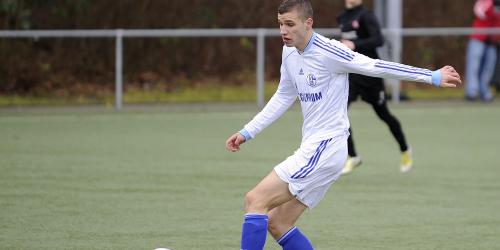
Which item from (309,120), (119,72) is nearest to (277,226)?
(309,120)

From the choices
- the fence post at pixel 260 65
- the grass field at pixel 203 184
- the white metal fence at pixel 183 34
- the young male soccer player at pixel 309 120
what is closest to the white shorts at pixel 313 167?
the young male soccer player at pixel 309 120

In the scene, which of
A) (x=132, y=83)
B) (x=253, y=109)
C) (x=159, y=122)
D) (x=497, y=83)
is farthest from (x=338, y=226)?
(x=497, y=83)

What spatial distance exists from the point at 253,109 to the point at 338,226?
11103 millimetres

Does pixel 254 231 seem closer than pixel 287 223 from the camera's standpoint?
Yes

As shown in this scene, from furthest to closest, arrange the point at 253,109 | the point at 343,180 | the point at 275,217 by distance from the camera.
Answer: the point at 253,109 < the point at 343,180 < the point at 275,217

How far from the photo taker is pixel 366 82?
41.5 feet

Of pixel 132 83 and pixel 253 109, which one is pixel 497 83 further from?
pixel 132 83

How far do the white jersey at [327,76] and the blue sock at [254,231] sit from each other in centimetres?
60

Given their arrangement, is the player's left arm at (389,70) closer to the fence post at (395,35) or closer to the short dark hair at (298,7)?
the short dark hair at (298,7)

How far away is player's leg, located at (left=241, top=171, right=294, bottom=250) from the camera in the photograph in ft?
22.4

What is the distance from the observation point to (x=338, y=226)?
372 inches

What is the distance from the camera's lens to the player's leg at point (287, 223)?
708 cm

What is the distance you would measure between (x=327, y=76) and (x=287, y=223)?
3.17ft

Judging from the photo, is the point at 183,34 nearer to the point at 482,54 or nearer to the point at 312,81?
the point at 482,54
